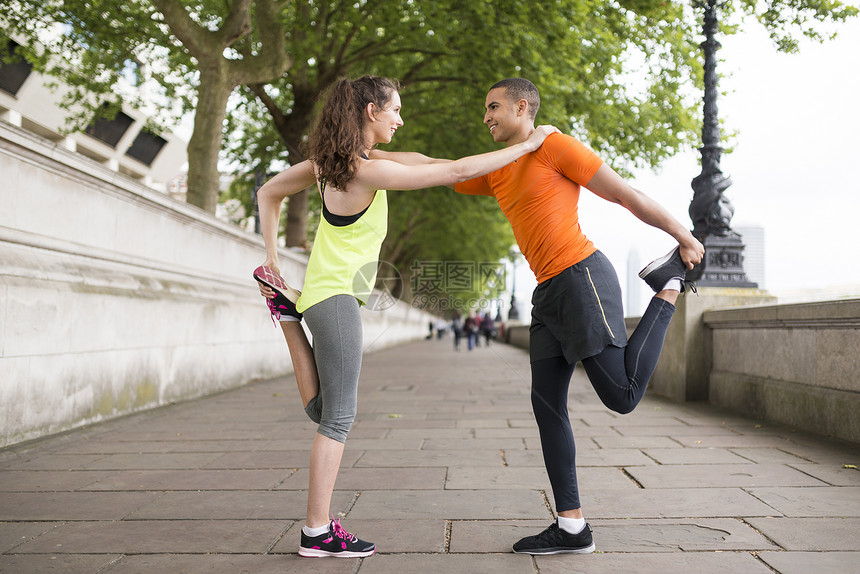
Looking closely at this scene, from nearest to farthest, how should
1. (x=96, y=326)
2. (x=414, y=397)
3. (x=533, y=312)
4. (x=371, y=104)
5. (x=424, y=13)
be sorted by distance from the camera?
1. (x=371, y=104)
2. (x=533, y=312)
3. (x=96, y=326)
4. (x=414, y=397)
5. (x=424, y=13)

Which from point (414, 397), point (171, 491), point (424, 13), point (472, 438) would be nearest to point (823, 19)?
point (424, 13)

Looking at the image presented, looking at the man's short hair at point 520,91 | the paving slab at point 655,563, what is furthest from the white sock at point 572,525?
the man's short hair at point 520,91

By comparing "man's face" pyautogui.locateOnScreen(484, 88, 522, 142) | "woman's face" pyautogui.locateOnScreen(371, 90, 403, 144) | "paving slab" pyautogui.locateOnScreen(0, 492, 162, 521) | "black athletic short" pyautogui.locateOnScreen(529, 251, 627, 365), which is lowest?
"paving slab" pyautogui.locateOnScreen(0, 492, 162, 521)

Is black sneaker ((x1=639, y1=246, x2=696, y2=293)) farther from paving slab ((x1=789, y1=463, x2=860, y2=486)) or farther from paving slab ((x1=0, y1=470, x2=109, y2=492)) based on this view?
paving slab ((x1=0, y1=470, x2=109, y2=492))

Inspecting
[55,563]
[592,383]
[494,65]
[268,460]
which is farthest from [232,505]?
[494,65]

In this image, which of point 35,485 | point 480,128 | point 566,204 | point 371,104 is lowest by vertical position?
point 35,485

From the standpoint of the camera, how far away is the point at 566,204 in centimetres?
311

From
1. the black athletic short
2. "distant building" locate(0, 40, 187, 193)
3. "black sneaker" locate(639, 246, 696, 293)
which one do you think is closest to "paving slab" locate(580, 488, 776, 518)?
the black athletic short

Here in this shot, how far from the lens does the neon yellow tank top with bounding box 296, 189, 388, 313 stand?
3.01 m

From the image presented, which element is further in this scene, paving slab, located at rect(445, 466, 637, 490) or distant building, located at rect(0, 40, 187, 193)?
distant building, located at rect(0, 40, 187, 193)

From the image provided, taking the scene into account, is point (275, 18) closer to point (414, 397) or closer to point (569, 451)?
point (414, 397)

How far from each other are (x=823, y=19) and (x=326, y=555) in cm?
1274

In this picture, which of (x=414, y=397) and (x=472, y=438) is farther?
(x=414, y=397)

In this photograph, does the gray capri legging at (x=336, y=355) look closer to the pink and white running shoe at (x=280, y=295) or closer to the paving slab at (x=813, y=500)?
the pink and white running shoe at (x=280, y=295)
